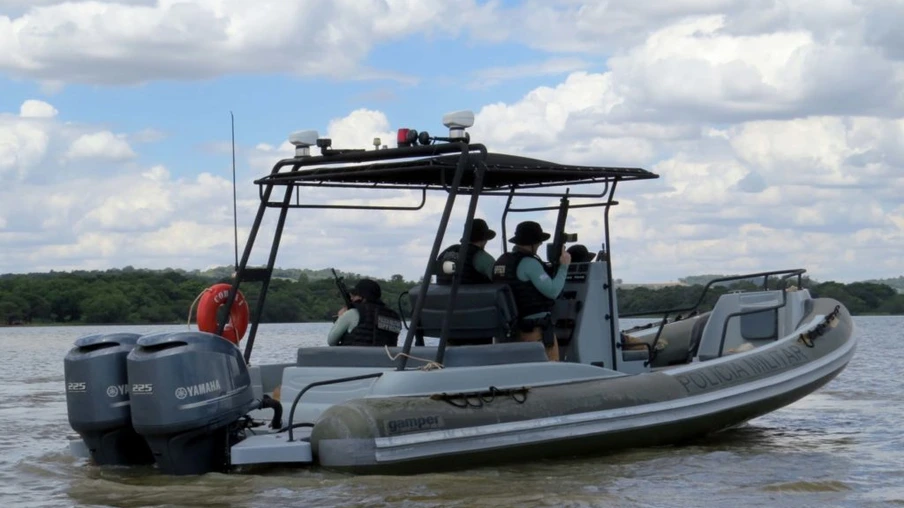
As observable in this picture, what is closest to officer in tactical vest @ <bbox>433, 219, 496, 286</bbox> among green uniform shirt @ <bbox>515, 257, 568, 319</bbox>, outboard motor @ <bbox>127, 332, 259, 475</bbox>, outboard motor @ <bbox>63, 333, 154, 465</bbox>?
green uniform shirt @ <bbox>515, 257, 568, 319</bbox>

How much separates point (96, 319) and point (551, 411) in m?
36.4

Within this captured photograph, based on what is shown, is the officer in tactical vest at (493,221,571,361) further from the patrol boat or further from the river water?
the river water

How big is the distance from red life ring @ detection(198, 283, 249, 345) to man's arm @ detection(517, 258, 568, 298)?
1.94 metres

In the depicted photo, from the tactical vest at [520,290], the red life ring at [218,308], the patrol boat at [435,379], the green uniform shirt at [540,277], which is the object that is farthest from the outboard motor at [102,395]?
the green uniform shirt at [540,277]

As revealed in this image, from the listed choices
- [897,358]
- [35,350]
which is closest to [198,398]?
[897,358]

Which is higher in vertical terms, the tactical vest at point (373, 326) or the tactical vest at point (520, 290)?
the tactical vest at point (520, 290)

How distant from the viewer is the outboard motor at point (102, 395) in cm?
748

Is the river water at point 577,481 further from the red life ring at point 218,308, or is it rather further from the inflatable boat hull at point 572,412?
the red life ring at point 218,308

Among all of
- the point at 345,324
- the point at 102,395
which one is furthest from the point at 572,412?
the point at 102,395

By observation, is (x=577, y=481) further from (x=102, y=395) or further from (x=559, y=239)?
(x=102, y=395)

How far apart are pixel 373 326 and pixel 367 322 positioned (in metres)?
0.05

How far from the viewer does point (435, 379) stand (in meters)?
7.78

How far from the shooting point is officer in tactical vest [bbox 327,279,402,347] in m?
8.81

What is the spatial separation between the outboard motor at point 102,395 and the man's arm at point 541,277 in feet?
8.56
